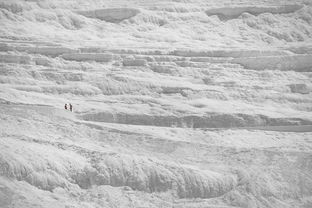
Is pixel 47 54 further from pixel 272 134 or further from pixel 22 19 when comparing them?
pixel 272 134

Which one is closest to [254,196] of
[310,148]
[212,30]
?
[310,148]

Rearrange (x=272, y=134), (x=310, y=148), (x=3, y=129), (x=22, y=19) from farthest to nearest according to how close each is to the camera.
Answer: (x=22, y=19) < (x=272, y=134) < (x=310, y=148) < (x=3, y=129)

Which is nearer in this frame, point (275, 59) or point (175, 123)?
point (175, 123)

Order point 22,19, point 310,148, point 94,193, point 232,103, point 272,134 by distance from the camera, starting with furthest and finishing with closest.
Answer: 1. point 22,19
2. point 232,103
3. point 272,134
4. point 310,148
5. point 94,193

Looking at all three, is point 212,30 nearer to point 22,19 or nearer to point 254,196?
point 22,19

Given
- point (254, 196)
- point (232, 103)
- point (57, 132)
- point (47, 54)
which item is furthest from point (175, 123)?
point (47, 54)

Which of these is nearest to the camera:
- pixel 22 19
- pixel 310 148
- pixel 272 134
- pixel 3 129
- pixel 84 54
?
pixel 3 129
